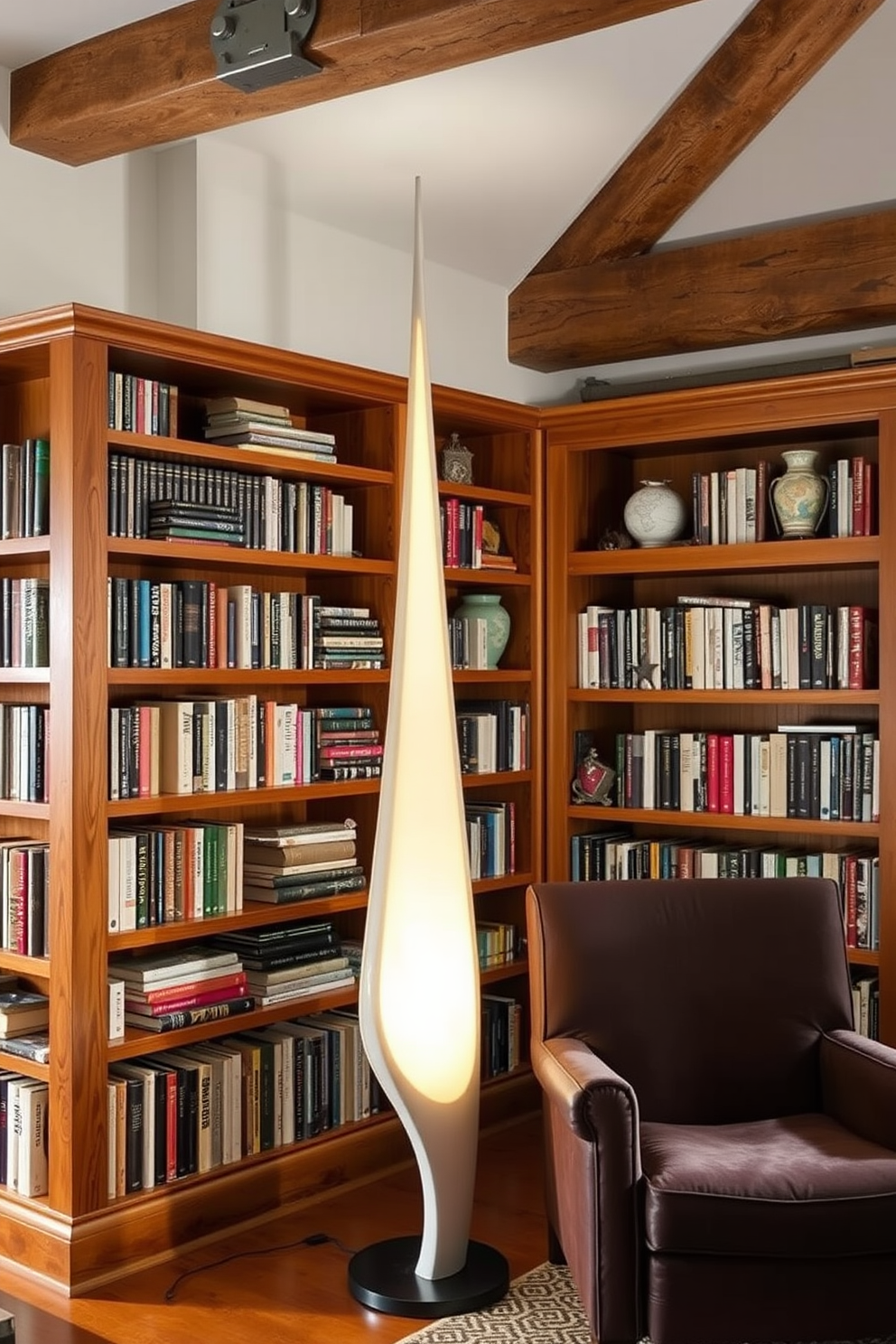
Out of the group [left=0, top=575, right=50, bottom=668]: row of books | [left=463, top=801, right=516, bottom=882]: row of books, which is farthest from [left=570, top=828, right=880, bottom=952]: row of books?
[left=0, top=575, right=50, bottom=668]: row of books

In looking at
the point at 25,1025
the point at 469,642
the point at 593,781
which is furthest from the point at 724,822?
the point at 25,1025

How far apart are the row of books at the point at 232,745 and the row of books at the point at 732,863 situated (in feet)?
2.84

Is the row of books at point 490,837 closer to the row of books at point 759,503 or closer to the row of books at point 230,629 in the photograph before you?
the row of books at point 230,629

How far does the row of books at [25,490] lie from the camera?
126 inches

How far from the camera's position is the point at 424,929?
9.89 feet

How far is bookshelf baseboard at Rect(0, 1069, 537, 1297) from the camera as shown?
307 centimetres

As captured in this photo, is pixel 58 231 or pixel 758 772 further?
pixel 758 772

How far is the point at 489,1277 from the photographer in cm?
307

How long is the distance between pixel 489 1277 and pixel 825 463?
246 centimetres

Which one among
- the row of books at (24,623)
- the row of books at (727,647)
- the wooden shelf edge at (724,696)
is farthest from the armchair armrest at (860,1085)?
the row of books at (24,623)

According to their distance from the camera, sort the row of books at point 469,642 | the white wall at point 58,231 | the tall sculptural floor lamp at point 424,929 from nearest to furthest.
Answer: the tall sculptural floor lamp at point 424,929 → the white wall at point 58,231 → the row of books at point 469,642

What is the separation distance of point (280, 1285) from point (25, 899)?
1004 mm

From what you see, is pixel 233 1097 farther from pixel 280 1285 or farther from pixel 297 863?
pixel 297 863

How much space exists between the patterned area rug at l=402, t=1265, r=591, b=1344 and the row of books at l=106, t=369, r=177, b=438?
2010mm
